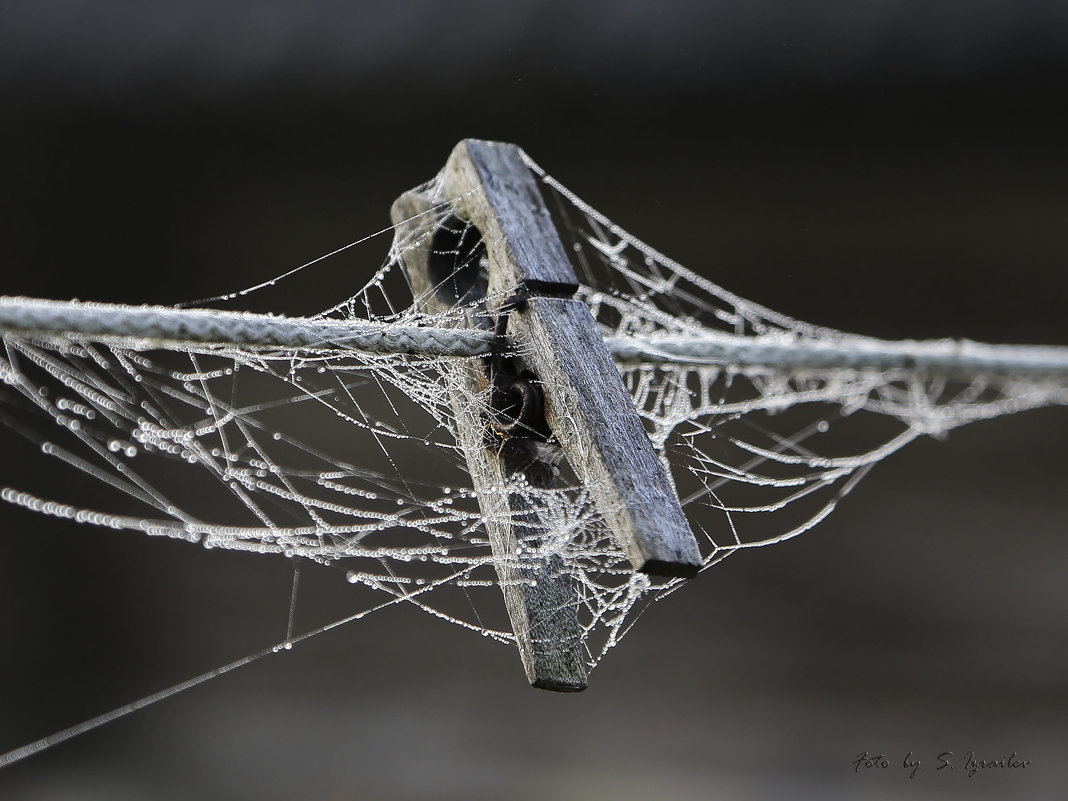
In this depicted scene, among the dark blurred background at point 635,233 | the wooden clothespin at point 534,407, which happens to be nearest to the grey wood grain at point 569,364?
the wooden clothespin at point 534,407

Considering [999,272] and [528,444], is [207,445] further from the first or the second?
[999,272]

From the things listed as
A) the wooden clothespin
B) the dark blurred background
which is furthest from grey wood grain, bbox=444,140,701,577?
the dark blurred background

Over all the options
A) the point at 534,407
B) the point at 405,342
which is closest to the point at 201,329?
the point at 405,342

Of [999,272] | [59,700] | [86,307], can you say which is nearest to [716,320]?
[999,272]

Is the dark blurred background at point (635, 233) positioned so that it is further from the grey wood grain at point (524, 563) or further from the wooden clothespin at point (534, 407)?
the grey wood grain at point (524, 563)

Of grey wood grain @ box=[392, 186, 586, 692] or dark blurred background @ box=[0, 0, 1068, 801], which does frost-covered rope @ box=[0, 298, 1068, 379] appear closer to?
grey wood grain @ box=[392, 186, 586, 692]

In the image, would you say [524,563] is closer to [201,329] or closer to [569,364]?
[569,364]
